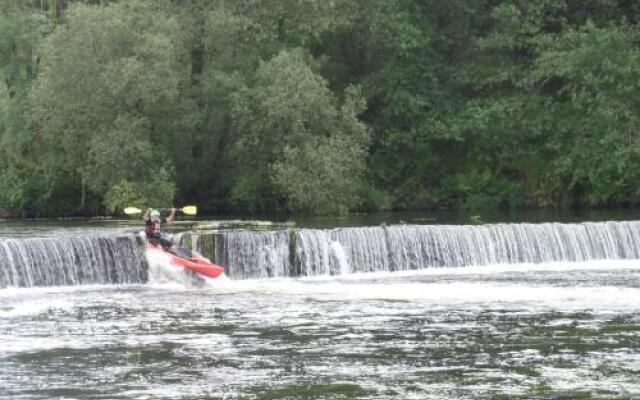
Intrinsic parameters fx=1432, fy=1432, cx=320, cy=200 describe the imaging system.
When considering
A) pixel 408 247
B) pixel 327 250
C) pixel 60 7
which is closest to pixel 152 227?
pixel 327 250

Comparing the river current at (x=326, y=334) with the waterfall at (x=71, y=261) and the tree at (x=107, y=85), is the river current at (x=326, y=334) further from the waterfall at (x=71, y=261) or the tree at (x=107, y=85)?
the tree at (x=107, y=85)

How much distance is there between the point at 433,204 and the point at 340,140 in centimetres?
826

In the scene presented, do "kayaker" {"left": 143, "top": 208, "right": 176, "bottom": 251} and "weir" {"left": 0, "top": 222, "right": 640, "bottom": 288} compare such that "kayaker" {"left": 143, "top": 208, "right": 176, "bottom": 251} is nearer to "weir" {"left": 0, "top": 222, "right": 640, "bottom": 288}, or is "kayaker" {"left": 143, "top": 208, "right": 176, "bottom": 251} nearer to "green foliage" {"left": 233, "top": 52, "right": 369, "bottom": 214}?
"weir" {"left": 0, "top": 222, "right": 640, "bottom": 288}

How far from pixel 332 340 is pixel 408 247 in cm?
1731

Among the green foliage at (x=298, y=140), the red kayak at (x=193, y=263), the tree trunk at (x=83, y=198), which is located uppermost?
the green foliage at (x=298, y=140)

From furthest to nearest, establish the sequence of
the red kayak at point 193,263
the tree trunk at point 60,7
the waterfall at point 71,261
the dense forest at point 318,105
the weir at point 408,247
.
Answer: the tree trunk at point 60,7
the dense forest at point 318,105
the weir at point 408,247
the waterfall at point 71,261
the red kayak at point 193,263

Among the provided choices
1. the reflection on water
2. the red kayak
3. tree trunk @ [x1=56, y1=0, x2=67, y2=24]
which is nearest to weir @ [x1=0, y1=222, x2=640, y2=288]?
the reflection on water

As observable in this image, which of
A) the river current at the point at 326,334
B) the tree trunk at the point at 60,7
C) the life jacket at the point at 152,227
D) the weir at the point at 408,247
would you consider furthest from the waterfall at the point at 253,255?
the tree trunk at the point at 60,7

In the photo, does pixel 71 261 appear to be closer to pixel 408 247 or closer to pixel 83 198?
pixel 408 247

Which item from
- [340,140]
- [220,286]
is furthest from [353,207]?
[220,286]

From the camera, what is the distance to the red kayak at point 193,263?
41.7 meters

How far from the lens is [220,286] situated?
42062 millimetres

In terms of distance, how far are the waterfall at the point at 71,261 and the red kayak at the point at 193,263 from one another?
1571mm

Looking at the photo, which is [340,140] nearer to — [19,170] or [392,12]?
[392,12]
